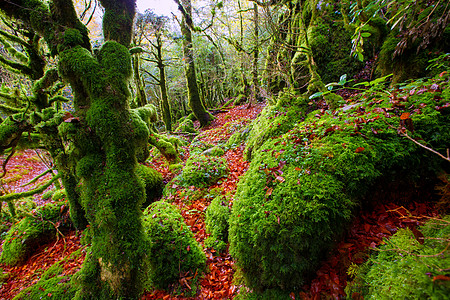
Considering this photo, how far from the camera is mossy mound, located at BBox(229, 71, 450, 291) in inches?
82.2

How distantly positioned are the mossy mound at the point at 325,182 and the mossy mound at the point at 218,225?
88 cm

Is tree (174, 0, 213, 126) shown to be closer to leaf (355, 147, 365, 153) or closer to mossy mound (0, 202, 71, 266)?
mossy mound (0, 202, 71, 266)

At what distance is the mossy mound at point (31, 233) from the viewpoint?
4859 mm

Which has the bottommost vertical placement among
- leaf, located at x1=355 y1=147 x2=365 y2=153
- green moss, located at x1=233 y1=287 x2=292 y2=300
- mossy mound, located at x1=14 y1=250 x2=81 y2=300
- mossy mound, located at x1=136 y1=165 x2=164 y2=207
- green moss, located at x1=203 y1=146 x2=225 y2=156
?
mossy mound, located at x1=14 y1=250 x2=81 y2=300

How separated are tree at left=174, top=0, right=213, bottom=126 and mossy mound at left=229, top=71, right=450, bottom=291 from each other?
11050 mm

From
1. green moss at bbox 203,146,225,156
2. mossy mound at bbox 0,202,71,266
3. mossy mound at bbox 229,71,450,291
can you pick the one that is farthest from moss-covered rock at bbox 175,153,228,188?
mossy mound at bbox 0,202,71,266

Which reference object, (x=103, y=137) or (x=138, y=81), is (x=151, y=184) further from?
(x=138, y=81)

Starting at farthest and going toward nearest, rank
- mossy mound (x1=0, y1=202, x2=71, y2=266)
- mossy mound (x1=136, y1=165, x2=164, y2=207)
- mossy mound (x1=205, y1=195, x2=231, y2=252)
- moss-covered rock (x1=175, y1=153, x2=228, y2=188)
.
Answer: mossy mound (x1=136, y1=165, x2=164, y2=207) → moss-covered rock (x1=175, y1=153, x2=228, y2=188) → mossy mound (x1=0, y1=202, x2=71, y2=266) → mossy mound (x1=205, y1=195, x2=231, y2=252)

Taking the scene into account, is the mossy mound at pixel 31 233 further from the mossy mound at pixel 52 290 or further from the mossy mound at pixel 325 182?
the mossy mound at pixel 325 182

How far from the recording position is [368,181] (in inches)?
87.0

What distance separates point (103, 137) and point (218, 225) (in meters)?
2.71

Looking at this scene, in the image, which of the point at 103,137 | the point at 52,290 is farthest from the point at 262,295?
the point at 52,290

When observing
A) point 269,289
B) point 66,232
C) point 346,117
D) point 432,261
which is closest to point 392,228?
point 432,261

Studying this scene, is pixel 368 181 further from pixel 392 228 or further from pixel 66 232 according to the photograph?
pixel 66 232
